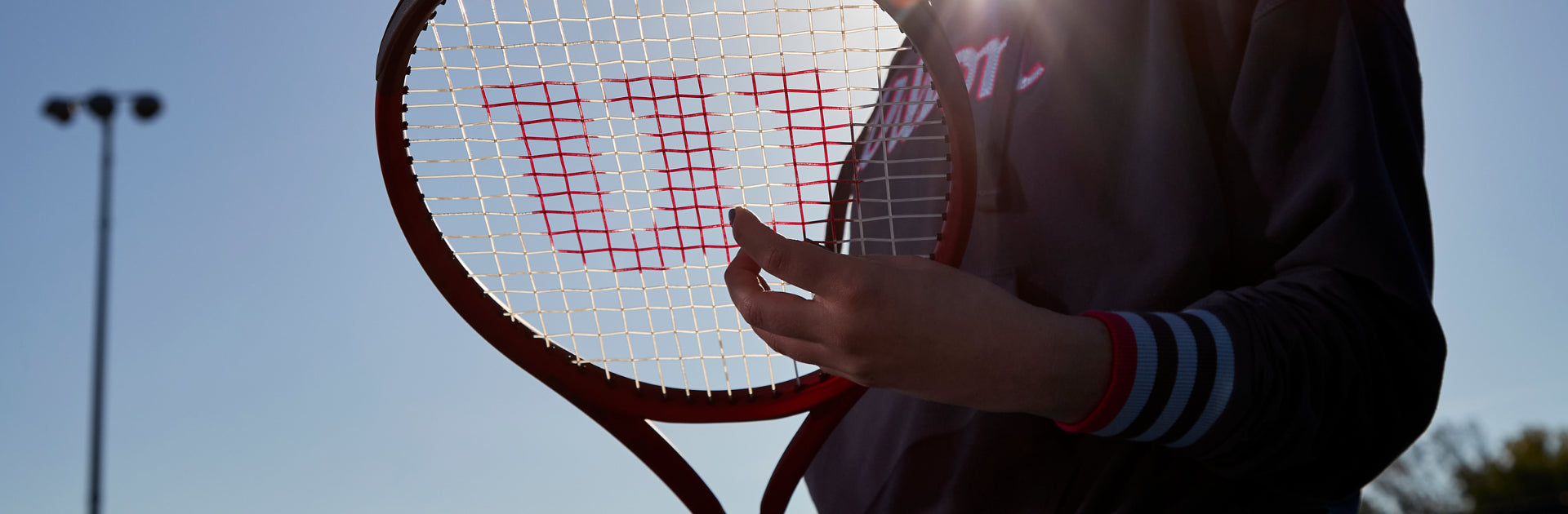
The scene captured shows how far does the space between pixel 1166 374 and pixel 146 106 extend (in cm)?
1223

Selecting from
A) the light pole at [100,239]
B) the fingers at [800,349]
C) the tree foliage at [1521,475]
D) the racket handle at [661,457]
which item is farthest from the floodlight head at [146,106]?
the tree foliage at [1521,475]

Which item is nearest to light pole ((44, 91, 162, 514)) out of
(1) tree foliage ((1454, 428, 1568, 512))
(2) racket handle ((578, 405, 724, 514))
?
(2) racket handle ((578, 405, 724, 514))

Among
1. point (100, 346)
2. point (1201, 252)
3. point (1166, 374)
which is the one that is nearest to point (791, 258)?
point (1166, 374)

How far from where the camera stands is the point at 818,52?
1.32 metres

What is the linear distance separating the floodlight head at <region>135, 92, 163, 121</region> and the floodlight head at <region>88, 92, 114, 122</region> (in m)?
0.38

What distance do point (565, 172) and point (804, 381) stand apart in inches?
17.2

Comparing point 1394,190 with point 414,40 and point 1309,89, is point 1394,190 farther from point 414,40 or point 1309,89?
point 414,40

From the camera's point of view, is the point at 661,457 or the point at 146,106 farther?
the point at 146,106

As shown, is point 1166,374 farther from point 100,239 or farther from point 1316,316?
point 100,239

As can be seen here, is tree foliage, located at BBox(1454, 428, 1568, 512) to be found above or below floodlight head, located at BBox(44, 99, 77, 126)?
below

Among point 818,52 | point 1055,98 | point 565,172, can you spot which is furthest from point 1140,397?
point 565,172

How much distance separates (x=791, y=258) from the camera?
0.85 metres

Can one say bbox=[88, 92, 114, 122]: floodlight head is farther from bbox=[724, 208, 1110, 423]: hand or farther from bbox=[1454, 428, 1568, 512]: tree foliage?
bbox=[1454, 428, 1568, 512]: tree foliage

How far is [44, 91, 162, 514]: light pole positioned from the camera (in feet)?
29.7
